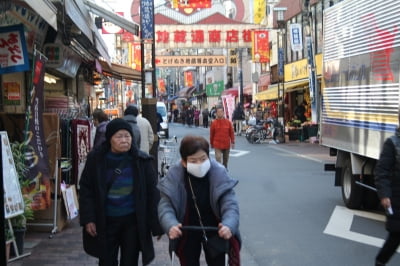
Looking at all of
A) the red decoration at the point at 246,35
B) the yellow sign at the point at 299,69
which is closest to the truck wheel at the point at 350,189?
the yellow sign at the point at 299,69

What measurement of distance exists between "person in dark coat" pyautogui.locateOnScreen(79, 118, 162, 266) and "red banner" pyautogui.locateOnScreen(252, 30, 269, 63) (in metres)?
28.1

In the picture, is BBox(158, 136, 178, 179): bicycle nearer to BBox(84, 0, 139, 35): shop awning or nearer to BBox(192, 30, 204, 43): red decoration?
BBox(84, 0, 139, 35): shop awning

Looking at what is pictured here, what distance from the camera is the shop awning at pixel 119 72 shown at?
14.8 m

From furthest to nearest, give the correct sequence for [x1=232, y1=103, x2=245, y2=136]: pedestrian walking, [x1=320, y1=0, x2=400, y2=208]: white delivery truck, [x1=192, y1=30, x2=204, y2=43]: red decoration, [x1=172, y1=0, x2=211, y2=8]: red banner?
[x1=192, y1=30, x2=204, y2=43]: red decoration < [x1=232, y1=103, x2=245, y2=136]: pedestrian walking < [x1=172, y1=0, x2=211, y2=8]: red banner < [x1=320, y1=0, x2=400, y2=208]: white delivery truck

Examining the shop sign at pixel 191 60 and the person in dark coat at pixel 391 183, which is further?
the shop sign at pixel 191 60

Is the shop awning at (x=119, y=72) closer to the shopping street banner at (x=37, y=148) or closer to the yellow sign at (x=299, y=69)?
the shopping street banner at (x=37, y=148)

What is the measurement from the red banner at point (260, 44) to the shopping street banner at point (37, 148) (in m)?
25.7

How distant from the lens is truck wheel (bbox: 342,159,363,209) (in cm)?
910

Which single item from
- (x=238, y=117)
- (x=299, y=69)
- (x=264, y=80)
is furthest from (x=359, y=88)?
(x=264, y=80)

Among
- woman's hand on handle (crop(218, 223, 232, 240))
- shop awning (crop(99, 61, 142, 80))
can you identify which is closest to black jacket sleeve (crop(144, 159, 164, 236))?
woman's hand on handle (crop(218, 223, 232, 240))

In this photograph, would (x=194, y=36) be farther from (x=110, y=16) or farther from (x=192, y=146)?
(x=192, y=146)

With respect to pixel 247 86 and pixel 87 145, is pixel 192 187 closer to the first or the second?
pixel 87 145

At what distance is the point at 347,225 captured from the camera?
26.8 feet

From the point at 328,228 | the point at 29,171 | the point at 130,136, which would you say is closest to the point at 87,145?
the point at 29,171
